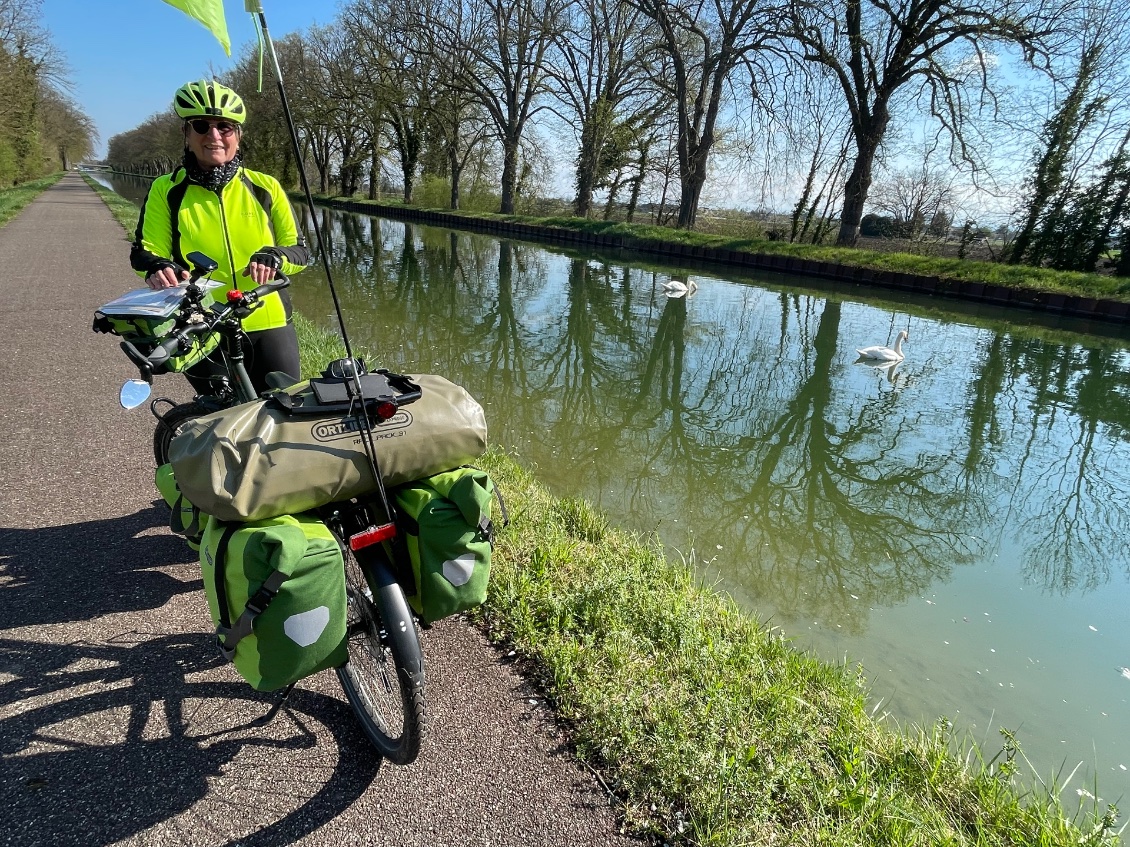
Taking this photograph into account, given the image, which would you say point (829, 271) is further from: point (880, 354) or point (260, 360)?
point (260, 360)

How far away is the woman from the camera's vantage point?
2.41 m

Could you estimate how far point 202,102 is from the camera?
241cm

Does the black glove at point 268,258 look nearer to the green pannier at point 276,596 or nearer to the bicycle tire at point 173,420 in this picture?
the bicycle tire at point 173,420

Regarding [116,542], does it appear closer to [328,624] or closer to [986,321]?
[328,624]

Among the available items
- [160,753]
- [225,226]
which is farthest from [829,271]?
[160,753]

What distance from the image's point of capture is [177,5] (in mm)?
1573

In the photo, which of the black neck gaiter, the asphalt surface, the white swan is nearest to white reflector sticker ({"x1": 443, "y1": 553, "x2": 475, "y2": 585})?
the asphalt surface

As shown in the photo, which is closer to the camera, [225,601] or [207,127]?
[225,601]

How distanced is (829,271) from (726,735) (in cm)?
1935

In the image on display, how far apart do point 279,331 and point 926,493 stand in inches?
211

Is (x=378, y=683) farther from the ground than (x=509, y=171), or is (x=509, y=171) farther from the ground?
(x=509, y=171)

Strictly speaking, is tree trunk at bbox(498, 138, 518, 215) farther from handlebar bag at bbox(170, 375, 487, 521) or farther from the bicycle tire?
handlebar bag at bbox(170, 375, 487, 521)

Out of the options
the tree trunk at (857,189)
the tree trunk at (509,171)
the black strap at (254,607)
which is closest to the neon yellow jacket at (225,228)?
the black strap at (254,607)

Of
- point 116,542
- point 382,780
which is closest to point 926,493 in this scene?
point 382,780
